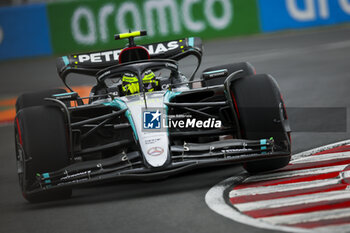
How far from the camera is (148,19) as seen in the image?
24328 millimetres

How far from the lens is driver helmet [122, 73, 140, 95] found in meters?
8.05

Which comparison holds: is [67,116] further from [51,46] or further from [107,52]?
[51,46]

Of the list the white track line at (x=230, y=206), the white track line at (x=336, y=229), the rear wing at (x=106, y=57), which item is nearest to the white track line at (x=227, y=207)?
the white track line at (x=230, y=206)

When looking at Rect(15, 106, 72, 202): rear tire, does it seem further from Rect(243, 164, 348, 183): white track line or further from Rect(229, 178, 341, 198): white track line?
Rect(243, 164, 348, 183): white track line

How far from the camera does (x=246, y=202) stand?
19.8 ft

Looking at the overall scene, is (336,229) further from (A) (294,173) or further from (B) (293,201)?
(A) (294,173)

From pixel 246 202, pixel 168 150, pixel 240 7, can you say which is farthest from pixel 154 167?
pixel 240 7

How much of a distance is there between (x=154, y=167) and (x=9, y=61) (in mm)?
20119

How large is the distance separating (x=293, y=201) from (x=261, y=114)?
1.22 meters

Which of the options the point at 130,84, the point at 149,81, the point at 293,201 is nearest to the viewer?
the point at 293,201

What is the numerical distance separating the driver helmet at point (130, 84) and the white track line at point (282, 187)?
2034 mm

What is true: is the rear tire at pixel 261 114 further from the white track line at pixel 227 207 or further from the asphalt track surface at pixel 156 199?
the asphalt track surface at pixel 156 199

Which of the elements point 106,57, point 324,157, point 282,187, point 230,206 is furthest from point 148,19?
point 230,206

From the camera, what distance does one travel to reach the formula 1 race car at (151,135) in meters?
6.63
